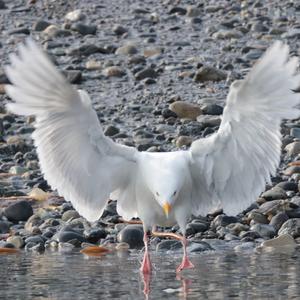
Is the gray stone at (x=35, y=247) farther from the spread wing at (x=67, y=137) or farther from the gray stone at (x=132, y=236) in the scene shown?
the spread wing at (x=67, y=137)

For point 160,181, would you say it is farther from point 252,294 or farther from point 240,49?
point 240,49

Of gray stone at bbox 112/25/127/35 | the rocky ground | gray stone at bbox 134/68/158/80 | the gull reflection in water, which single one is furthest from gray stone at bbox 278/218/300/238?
gray stone at bbox 112/25/127/35

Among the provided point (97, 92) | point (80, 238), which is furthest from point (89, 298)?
point (97, 92)

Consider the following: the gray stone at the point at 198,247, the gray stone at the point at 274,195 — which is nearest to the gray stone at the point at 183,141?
the gray stone at the point at 274,195

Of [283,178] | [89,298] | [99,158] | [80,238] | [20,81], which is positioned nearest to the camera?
[89,298]

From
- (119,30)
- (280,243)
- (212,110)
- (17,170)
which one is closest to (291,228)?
(280,243)

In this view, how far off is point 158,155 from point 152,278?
98 centimetres

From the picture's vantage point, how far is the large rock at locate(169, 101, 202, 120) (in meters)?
14.0

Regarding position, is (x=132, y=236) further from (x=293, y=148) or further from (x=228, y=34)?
(x=228, y=34)

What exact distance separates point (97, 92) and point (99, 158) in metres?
6.48

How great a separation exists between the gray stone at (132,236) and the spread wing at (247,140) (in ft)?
2.81

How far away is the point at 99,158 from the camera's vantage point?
8914 mm

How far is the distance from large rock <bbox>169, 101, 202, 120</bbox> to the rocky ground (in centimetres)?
1

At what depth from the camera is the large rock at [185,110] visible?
45.9 ft
